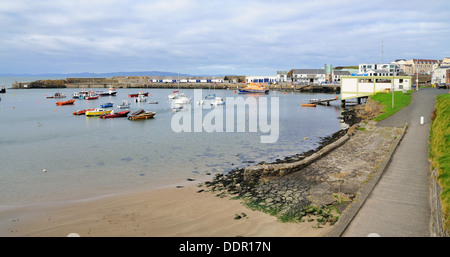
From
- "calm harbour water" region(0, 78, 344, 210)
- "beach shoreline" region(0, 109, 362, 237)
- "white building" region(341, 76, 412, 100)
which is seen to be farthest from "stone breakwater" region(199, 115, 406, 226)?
"white building" region(341, 76, 412, 100)

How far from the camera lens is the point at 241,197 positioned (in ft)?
51.0

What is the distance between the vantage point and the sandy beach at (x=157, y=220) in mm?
12070

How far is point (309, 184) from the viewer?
16375 mm

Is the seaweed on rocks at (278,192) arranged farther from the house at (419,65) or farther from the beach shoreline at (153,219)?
the house at (419,65)

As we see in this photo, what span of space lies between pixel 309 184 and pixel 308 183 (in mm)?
144

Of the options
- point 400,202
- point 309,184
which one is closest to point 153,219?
point 309,184

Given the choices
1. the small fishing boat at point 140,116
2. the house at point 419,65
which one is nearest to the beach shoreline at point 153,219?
the small fishing boat at point 140,116

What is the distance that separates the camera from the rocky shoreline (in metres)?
13.3

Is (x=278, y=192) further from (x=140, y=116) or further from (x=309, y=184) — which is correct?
(x=140, y=116)

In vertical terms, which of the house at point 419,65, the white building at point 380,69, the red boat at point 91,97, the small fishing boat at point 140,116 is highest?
the house at point 419,65

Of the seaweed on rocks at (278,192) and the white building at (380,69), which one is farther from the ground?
the white building at (380,69)

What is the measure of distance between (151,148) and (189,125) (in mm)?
15364
